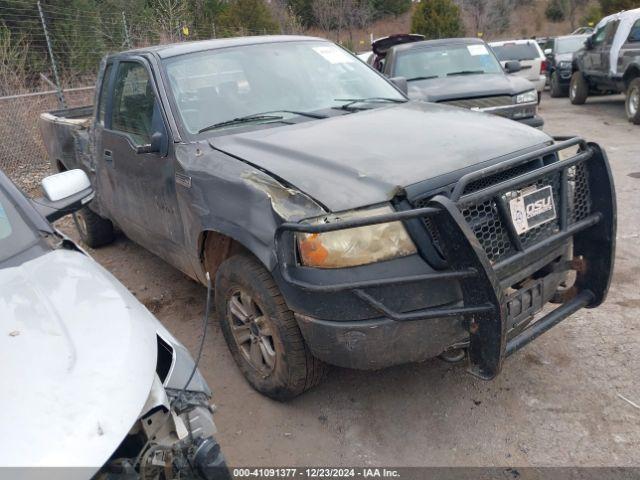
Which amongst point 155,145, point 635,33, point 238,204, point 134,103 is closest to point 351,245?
point 238,204

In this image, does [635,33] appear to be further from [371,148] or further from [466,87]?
[371,148]

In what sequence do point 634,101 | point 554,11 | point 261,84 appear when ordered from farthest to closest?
point 554,11 < point 634,101 < point 261,84

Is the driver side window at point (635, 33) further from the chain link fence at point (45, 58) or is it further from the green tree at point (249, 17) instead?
the green tree at point (249, 17)

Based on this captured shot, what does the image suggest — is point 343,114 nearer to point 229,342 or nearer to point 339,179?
point 339,179

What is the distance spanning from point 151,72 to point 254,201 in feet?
5.04

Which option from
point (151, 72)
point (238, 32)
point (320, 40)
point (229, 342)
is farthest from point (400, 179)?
point (238, 32)

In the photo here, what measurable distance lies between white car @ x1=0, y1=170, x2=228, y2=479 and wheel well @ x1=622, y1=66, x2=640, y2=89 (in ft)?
34.3

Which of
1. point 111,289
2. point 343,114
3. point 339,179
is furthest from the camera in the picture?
point 343,114

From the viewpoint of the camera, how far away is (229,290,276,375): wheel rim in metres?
2.95

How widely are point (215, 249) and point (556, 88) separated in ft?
47.1

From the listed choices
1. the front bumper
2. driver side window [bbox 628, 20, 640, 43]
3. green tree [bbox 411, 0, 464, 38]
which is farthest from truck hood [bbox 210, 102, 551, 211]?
green tree [bbox 411, 0, 464, 38]

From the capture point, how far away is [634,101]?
10094 millimetres

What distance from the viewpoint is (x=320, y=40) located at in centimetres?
438

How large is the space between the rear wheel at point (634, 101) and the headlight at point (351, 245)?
30.4 feet
